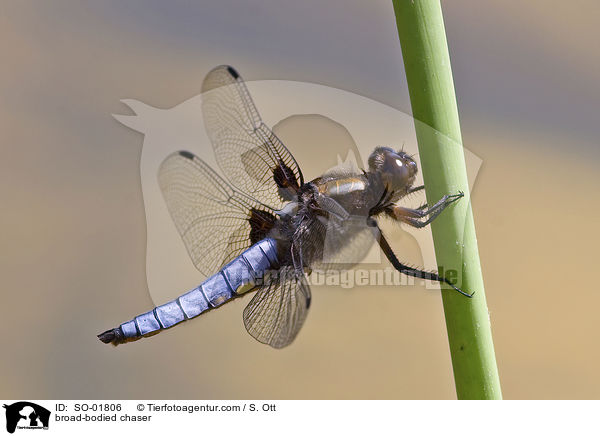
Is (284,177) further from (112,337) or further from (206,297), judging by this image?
(112,337)

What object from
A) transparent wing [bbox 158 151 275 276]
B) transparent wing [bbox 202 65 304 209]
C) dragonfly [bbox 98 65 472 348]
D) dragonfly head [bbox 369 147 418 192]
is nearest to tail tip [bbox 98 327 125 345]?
dragonfly [bbox 98 65 472 348]

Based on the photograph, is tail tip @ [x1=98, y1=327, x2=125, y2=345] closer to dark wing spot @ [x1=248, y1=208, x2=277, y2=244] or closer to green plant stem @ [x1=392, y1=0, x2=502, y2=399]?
dark wing spot @ [x1=248, y1=208, x2=277, y2=244]

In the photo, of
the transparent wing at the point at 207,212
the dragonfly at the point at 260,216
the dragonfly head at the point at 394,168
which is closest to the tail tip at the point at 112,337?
the dragonfly at the point at 260,216

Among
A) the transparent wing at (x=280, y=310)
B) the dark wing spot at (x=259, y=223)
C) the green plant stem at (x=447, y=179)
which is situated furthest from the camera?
the dark wing spot at (x=259, y=223)

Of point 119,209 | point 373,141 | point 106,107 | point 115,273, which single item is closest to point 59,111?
point 106,107

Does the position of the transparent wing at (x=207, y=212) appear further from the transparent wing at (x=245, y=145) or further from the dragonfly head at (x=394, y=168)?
the dragonfly head at (x=394, y=168)

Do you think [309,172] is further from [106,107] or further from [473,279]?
[106,107]
